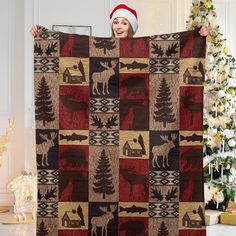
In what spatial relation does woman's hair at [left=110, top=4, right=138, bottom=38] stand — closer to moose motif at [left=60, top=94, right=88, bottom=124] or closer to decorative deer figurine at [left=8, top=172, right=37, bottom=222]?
moose motif at [left=60, top=94, right=88, bottom=124]

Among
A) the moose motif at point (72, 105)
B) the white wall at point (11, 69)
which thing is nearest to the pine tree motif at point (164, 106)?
the moose motif at point (72, 105)

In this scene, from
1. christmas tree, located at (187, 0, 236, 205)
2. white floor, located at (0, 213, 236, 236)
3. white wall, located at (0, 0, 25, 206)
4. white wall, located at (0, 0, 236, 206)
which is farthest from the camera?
white wall, located at (0, 0, 25, 206)

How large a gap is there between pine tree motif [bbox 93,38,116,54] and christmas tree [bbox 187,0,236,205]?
2.51 metres

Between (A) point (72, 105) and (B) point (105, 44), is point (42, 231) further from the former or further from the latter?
(B) point (105, 44)

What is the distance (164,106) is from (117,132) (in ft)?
1.01

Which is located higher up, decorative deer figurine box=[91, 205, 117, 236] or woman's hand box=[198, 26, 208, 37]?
woman's hand box=[198, 26, 208, 37]

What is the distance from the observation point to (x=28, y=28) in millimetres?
5973

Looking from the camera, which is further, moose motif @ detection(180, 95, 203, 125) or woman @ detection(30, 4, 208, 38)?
woman @ detection(30, 4, 208, 38)

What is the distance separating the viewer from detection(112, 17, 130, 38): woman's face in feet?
10.5

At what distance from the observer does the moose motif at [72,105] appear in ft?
9.82

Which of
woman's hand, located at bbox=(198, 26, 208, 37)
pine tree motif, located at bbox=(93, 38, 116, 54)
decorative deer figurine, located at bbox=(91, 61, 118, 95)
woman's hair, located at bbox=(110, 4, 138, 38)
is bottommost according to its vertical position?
decorative deer figurine, located at bbox=(91, 61, 118, 95)

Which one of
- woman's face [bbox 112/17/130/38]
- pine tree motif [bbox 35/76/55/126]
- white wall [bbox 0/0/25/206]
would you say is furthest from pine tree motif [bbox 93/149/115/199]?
white wall [bbox 0/0/25/206]

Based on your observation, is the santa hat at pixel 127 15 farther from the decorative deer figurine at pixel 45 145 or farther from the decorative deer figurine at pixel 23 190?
the decorative deer figurine at pixel 23 190

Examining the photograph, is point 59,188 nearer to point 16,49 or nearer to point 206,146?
point 206,146
